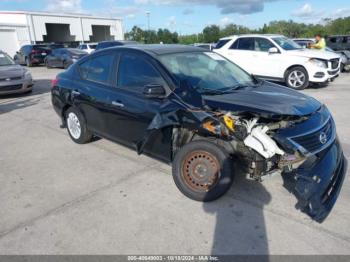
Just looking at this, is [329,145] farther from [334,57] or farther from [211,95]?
[334,57]

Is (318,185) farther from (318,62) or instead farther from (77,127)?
(318,62)

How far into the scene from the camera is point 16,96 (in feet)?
36.0

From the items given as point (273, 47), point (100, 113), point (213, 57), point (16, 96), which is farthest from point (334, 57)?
point (16, 96)

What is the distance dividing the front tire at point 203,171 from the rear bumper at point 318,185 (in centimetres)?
71

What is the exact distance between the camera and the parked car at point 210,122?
3156 mm

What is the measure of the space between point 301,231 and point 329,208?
0.35 m

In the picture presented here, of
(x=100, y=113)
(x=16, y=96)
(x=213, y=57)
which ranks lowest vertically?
(x=16, y=96)

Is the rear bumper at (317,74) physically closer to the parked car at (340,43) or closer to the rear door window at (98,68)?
the rear door window at (98,68)

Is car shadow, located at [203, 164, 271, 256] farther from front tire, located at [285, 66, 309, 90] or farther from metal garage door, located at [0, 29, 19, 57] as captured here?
metal garage door, located at [0, 29, 19, 57]

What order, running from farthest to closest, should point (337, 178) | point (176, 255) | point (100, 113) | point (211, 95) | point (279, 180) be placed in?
point (100, 113)
point (279, 180)
point (211, 95)
point (337, 178)
point (176, 255)

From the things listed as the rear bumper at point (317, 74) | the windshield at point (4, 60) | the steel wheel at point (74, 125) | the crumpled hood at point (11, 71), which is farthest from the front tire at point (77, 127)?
the rear bumper at point (317, 74)

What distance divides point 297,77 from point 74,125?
25.5 feet

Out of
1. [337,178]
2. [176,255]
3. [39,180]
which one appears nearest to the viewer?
[176,255]

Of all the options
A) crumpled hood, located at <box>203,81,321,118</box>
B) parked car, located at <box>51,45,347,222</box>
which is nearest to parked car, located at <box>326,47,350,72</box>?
parked car, located at <box>51,45,347,222</box>
